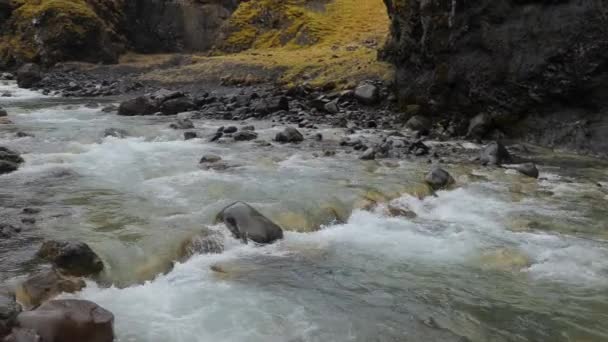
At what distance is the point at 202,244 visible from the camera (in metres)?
9.62

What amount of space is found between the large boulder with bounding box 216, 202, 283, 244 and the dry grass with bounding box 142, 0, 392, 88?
17.9 metres

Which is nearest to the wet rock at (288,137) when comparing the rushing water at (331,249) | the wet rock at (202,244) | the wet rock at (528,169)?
the rushing water at (331,249)

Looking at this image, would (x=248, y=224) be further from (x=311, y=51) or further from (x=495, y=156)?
(x=311, y=51)

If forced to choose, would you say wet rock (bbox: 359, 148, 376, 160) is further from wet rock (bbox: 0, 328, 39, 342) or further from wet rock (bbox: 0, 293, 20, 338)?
wet rock (bbox: 0, 328, 39, 342)

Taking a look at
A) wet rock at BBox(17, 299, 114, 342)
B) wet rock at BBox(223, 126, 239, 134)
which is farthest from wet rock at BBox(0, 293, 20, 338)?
wet rock at BBox(223, 126, 239, 134)

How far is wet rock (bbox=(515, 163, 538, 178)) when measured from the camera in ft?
49.6

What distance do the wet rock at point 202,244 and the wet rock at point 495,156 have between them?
929 cm

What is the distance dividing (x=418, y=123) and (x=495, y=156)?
543cm

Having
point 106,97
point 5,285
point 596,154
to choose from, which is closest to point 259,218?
point 5,285

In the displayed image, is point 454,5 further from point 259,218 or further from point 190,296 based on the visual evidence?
point 190,296

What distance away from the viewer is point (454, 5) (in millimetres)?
20578

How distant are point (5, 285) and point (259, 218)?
413 cm

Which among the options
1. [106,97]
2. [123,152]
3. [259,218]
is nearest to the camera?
[259,218]

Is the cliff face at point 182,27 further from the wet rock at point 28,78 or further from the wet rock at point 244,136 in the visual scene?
the wet rock at point 244,136
